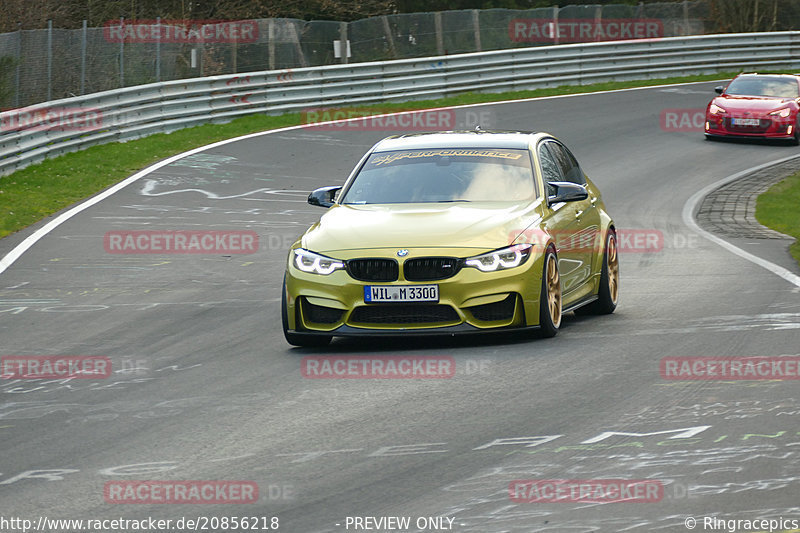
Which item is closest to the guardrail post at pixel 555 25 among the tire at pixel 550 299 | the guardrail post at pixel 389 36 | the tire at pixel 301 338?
the guardrail post at pixel 389 36

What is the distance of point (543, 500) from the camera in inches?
233

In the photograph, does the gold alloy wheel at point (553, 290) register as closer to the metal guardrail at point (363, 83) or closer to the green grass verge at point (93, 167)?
the green grass verge at point (93, 167)

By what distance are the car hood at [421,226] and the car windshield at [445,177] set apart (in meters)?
0.21

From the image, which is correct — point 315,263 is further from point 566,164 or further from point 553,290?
point 566,164

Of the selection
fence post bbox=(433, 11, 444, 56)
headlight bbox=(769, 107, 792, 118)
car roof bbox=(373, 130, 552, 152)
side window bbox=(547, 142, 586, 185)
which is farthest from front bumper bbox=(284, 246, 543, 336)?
fence post bbox=(433, 11, 444, 56)

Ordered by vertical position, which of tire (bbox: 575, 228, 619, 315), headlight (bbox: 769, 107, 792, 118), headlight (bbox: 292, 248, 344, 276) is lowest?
headlight (bbox: 769, 107, 792, 118)

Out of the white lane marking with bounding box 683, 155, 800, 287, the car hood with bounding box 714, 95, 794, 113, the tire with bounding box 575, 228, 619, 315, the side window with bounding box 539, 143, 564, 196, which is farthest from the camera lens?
the car hood with bounding box 714, 95, 794, 113

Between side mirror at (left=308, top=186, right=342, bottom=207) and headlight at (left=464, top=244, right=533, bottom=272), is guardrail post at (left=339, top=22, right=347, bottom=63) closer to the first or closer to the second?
side mirror at (left=308, top=186, right=342, bottom=207)

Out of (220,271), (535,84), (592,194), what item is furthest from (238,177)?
(535,84)

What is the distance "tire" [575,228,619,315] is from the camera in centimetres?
1170

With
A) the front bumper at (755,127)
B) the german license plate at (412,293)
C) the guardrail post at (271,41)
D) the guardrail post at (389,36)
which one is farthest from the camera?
the guardrail post at (389,36)

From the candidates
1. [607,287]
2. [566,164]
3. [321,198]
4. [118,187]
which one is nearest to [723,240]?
[566,164]

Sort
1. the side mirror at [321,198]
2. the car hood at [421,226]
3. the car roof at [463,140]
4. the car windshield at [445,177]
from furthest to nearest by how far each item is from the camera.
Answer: the car roof at [463,140]
the side mirror at [321,198]
the car windshield at [445,177]
the car hood at [421,226]

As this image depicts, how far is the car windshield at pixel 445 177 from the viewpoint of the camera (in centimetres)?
1088
